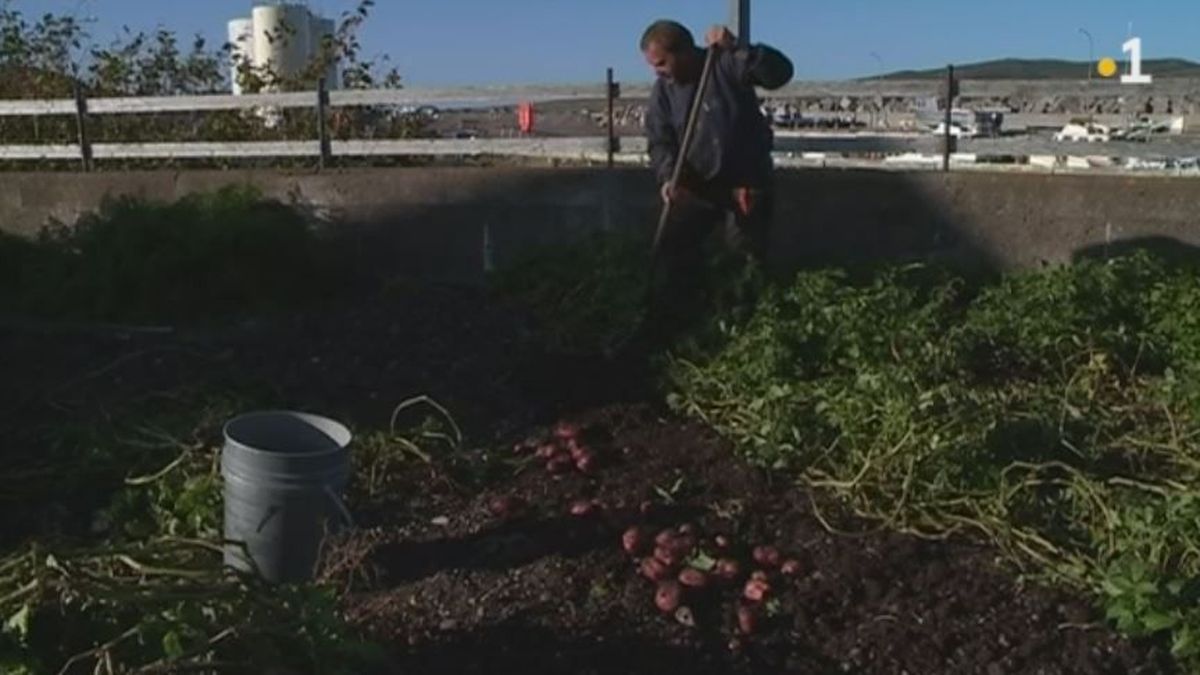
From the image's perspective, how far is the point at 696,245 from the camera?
777 cm

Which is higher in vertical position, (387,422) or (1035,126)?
(1035,126)

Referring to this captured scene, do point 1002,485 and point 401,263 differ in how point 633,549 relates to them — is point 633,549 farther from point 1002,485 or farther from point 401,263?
point 401,263

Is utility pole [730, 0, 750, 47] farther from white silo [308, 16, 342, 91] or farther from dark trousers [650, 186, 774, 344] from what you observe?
white silo [308, 16, 342, 91]

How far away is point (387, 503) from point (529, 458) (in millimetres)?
654

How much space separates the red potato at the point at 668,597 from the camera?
4402mm

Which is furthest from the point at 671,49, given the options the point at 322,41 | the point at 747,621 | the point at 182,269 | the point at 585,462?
the point at 322,41

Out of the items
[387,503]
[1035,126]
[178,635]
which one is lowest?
[387,503]

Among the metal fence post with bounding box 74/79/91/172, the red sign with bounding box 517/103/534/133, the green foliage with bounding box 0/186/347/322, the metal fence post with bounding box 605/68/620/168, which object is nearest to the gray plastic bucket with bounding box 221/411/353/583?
the green foliage with bounding box 0/186/347/322

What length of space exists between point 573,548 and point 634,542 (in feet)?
0.78

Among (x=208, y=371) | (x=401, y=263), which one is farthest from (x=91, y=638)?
(x=401, y=263)

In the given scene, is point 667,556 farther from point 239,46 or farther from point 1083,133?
point 239,46

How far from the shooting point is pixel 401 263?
9.97 m

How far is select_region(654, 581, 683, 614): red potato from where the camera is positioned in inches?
173

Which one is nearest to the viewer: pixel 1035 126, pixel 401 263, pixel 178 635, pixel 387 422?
pixel 178 635
